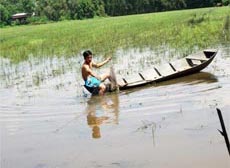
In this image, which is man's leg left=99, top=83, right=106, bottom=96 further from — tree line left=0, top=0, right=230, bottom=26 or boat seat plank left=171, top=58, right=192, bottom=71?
tree line left=0, top=0, right=230, bottom=26

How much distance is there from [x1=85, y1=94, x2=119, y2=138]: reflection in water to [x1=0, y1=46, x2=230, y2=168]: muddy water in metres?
0.02

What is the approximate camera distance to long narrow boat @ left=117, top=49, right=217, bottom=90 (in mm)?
9638

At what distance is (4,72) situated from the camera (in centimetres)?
1466

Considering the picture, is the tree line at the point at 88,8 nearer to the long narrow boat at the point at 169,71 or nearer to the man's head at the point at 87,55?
the long narrow boat at the point at 169,71

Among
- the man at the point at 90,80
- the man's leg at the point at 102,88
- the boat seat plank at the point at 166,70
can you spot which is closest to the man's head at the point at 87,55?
the man at the point at 90,80

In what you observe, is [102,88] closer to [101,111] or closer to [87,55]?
[87,55]

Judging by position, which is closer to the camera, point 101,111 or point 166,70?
point 101,111

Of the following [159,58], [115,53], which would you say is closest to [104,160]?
[159,58]

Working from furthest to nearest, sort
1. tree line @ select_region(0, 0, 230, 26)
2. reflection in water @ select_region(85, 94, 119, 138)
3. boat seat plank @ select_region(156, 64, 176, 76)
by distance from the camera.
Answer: tree line @ select_region(0, 0, 230, 26)
boat seat plank @ select_region(156, 64, 176, 76)
reflection in water @ select_region(85, 94, 119, 138)

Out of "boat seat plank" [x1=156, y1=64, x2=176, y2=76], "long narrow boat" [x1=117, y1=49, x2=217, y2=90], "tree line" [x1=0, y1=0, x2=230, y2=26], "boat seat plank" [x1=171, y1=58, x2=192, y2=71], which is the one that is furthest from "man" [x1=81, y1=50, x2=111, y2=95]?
"tree line" [x1=0, y1=0, x2=230, y2=26]

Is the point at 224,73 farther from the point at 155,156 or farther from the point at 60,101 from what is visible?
the point at 155,156

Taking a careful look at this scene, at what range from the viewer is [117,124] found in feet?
22.1

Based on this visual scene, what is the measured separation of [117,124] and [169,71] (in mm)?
4035

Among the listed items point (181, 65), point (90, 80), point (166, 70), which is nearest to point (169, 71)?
point (166, 70)
